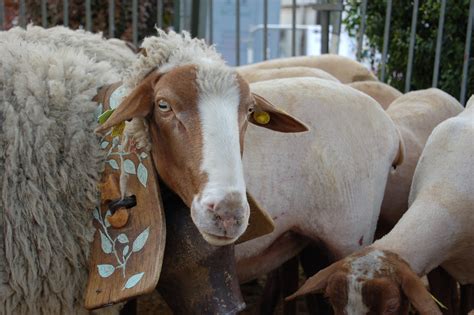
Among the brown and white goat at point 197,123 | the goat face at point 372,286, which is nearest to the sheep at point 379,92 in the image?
the goat face at point 372,286

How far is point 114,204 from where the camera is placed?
2.38 m

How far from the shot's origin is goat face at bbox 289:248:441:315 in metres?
2.75

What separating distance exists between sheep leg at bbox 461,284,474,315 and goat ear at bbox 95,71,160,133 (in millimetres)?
2240

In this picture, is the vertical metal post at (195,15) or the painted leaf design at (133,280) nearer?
the painted leaf design at (133,280)

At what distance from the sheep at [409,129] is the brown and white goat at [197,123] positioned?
1.70 meters

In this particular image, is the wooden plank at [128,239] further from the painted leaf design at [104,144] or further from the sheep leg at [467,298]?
the sheep leg at [467,298]

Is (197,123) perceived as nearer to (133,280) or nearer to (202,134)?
(202,134)

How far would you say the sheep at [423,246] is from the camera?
2.77m

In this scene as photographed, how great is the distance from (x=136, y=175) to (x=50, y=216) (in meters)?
0.30

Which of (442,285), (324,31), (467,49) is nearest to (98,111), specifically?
A: (442,285)

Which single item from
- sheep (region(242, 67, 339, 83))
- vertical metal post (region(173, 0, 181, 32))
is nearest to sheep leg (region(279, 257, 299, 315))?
sheep (region(242, 67, 339, 83))

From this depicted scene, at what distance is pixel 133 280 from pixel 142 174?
0.32 metres

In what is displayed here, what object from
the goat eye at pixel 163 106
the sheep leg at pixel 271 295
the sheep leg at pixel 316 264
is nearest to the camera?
the goat eye at pixel 163 106

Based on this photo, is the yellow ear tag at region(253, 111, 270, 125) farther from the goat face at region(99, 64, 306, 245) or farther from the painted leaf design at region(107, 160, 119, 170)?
the painted leaf design at region(107, 160, 119, 170)
